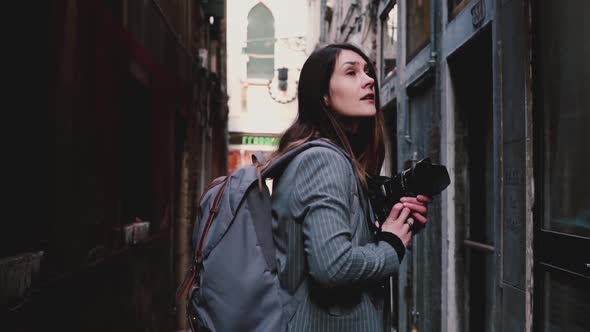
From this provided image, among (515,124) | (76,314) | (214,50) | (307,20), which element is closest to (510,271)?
(515,124)

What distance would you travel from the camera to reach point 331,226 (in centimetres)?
150

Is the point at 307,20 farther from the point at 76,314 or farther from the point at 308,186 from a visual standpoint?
the point at 308,186

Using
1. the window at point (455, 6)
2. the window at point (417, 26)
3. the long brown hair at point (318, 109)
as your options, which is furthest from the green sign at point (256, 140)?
the long brown hair at point (318, 109)

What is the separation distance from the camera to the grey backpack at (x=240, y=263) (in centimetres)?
A: 155

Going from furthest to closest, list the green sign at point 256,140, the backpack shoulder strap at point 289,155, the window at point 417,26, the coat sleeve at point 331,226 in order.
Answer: the green sign at point 256,140, the window at point 417,26, the backpack shoulder strap at point 289,155, the coat sleeve at point 331,226

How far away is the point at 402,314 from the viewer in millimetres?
6875

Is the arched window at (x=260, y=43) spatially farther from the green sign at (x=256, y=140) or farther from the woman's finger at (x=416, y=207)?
the woman's finger at (x=416, y=207)

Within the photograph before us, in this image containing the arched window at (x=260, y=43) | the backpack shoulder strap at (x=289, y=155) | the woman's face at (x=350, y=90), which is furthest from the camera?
the arched window at (x=260, y=43)

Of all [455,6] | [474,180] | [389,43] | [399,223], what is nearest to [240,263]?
[399,223]

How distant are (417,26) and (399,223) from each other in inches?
205

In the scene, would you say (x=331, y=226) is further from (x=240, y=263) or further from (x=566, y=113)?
(x=566, y=113)

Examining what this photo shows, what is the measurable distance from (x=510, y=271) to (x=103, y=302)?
281 cm

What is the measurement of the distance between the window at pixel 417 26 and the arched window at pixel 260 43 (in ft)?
44.3

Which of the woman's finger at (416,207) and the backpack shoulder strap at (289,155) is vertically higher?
the backpack shoulder strap at (289,155)
